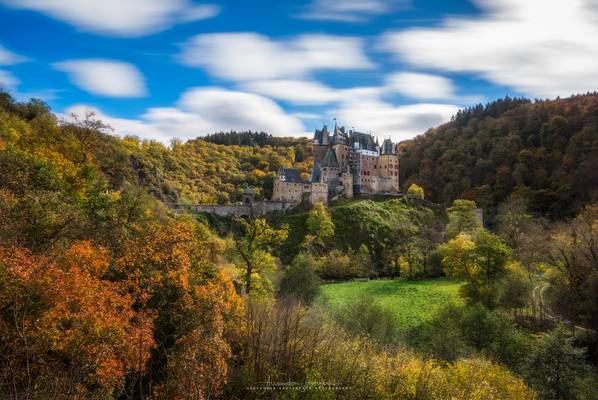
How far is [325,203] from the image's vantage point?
7394 cm

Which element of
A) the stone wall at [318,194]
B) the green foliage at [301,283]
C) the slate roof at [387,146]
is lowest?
the green foliage at [301,283]

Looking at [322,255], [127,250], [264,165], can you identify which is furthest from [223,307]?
[264,165]

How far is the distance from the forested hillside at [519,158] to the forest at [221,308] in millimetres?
30405

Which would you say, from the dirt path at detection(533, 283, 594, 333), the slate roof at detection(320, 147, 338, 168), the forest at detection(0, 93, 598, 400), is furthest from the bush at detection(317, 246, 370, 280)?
the slate roof at detection(320, 147, 338, 168)

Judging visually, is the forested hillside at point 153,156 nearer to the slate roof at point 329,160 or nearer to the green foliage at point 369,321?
the slate roof at point 329,160

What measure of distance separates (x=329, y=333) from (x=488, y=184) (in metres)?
87.0

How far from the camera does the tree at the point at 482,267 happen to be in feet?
114

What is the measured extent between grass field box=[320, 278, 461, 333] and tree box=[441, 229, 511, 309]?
120 inches

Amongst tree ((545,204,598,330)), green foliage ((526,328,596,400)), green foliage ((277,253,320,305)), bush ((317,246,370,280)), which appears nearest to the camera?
green foliage ((526,328,596,400))

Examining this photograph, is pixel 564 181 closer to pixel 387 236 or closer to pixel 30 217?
pixel 387 236

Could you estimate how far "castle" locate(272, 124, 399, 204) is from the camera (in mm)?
75062

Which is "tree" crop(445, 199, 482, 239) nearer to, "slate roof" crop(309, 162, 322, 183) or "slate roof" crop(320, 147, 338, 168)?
"slate roof" crop(309, 162, 322, 183)

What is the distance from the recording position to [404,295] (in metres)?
46.2

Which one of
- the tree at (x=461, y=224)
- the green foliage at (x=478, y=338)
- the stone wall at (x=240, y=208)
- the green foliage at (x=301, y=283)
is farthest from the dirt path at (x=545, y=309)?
the stone wall at (x=240, y=208)
